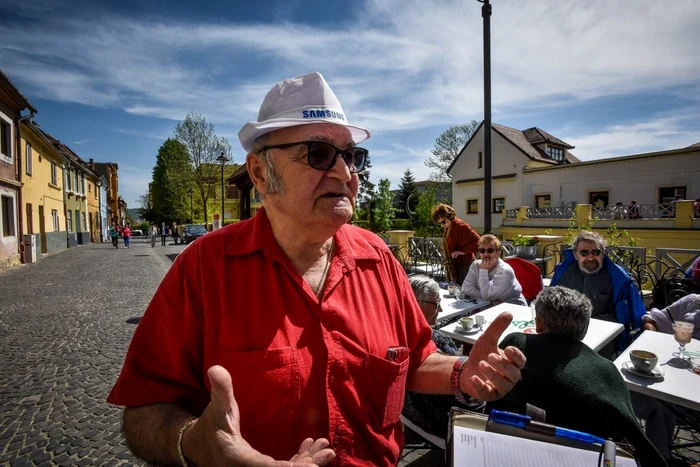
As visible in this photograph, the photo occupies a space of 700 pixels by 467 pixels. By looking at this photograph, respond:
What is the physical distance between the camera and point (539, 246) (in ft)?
31.1

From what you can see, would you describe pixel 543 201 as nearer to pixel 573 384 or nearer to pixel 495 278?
pixel 495 278

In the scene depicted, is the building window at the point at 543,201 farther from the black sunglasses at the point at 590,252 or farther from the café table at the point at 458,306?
the café table at the point at 458,306

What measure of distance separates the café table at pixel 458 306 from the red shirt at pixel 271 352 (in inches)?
117

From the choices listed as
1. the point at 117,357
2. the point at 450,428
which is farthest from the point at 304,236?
the point at 117,357

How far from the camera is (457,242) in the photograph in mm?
7238

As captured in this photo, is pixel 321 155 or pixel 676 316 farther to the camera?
pixel 676 316

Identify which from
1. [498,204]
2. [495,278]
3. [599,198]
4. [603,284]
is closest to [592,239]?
[603,284]

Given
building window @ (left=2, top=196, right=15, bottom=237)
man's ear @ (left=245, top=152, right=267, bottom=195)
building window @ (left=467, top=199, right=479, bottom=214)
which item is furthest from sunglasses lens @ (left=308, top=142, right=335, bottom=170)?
building window @ (left=467, top=199, right=479, bottom=214)

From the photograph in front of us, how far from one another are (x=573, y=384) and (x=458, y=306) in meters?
2.67

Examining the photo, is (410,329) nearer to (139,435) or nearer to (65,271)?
(139,435)

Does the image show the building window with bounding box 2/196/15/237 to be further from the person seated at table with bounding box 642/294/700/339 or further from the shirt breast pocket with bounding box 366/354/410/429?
the person seated at table with bounding box 642/294/700/339

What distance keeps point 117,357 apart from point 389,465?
491 centimetres

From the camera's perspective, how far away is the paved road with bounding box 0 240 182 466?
305cm

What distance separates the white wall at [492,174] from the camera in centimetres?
3016
